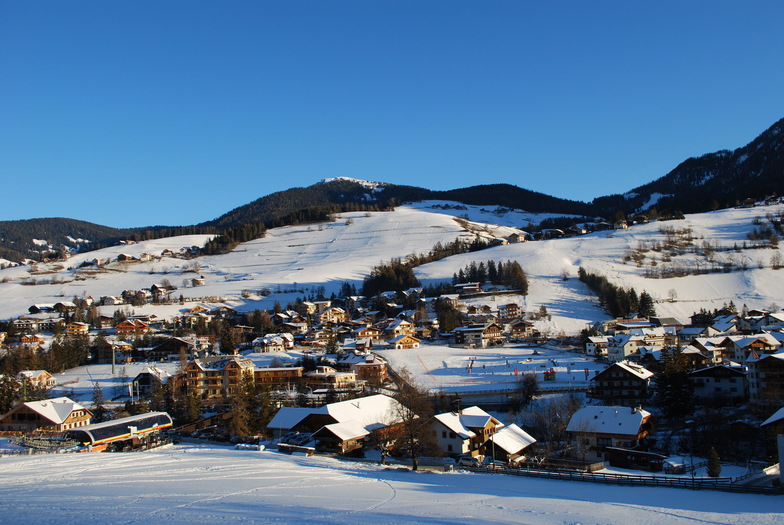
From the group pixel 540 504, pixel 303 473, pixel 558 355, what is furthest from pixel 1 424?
pixel 558 355

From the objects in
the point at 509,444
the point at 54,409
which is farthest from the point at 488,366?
the point at 54,409

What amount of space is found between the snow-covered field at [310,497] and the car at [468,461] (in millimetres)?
2215

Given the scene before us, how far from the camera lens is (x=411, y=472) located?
64.6ft

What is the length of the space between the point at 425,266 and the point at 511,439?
218 feet

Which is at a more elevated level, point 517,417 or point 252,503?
point 252,503

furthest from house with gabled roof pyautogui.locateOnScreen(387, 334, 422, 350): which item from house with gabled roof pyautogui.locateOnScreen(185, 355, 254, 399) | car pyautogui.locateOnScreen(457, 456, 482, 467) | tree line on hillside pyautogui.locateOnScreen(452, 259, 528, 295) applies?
car pyautogui.locateOnScreen(457, 456, 482, 467)

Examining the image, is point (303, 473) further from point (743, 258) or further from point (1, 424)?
point (743, 258)

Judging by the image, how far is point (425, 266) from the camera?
91188 mm

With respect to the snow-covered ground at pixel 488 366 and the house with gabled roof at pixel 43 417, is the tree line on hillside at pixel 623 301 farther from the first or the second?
the house with gabled roof at pixel 43 417

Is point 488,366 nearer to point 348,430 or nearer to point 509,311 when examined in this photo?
point 348,430

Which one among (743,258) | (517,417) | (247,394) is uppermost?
(743,258)

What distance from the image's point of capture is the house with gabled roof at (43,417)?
1185 inches

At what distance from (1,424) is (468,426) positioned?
24146mm

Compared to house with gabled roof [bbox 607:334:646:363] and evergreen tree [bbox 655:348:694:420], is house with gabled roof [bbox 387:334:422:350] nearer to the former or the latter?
house with gabled roof [bbox 607:334:646:363]
